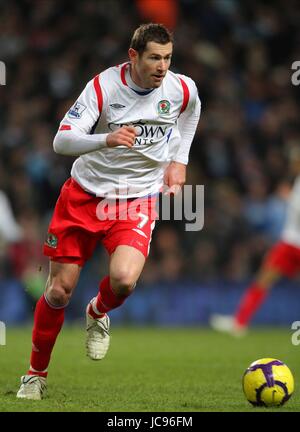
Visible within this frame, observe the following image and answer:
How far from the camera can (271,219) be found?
13930mm

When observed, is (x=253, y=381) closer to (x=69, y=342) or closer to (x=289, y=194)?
(x=69, y=342)

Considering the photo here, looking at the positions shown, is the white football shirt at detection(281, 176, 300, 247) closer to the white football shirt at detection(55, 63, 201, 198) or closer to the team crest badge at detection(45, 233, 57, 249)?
the white football shirt at detection(55, 63, 201, 198)

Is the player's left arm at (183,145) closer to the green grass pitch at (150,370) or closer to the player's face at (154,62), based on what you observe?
the player's face at (154,62)

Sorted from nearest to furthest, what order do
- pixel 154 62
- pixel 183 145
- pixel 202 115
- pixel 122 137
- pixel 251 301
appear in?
pixel 122 137 < pixel 154 62 < pixel 183 145 < pixel 251 301 < pixel 202 115

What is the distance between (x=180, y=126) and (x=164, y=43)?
2.81 feet

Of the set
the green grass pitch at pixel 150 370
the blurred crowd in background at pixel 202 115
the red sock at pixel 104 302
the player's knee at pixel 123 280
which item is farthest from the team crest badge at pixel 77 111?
the blurred crowd in background at pixel 202 115

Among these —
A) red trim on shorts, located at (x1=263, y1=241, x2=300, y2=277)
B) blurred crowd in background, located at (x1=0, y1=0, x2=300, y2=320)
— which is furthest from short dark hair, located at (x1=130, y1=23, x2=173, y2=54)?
blurred crowd in background, located at (x1=0, y1=0, x2=300, y2=320)

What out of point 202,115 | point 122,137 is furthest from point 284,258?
point 122,137

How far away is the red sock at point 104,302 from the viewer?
22.1ft

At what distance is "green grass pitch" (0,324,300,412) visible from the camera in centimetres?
611

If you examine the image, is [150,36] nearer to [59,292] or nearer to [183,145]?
[183,145]

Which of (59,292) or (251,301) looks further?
(251,301)

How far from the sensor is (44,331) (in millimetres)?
6496

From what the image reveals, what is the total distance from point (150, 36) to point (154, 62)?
0.18 meters
